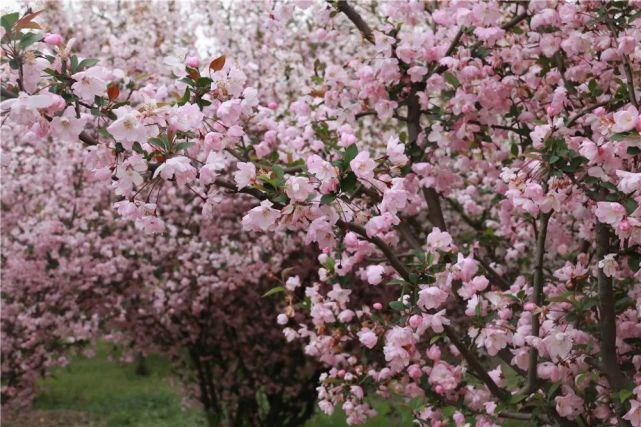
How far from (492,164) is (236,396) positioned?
4694 mm

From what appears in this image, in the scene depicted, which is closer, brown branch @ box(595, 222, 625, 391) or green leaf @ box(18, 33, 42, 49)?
green leaf @ box(18, 33, 42, 49)

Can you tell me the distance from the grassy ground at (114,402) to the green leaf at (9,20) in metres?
6.30

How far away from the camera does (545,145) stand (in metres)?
2.80

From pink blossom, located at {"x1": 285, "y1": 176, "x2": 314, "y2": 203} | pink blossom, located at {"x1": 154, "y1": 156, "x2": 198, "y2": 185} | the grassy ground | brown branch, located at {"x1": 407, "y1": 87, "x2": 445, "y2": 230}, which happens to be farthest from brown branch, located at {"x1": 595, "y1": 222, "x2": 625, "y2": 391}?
the grassy ground

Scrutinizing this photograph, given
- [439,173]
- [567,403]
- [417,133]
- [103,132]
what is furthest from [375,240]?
[417,133]

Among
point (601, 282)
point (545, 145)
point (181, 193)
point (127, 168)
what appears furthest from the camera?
point (181, 193)

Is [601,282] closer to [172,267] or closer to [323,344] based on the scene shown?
[323,344]

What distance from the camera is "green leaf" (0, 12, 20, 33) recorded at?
2.15 m

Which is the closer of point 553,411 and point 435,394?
point 553,411

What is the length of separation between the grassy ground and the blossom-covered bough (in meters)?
4.00

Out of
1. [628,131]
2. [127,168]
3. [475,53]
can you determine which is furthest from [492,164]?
[127,168]

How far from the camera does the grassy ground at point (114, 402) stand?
10.8 metres

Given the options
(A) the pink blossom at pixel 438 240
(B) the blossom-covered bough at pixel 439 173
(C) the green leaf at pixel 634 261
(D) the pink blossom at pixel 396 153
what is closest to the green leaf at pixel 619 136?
(B) the blossom-covered bough at pixel 439 173

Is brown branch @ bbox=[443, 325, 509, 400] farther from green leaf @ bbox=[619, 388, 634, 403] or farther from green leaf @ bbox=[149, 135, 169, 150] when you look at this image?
green leaf @ bbox=[149, 135, 169, 150]
